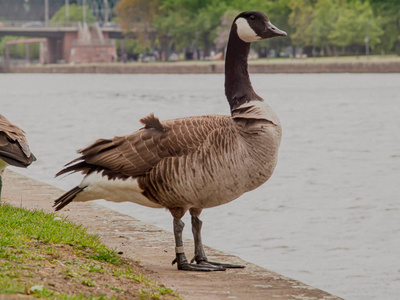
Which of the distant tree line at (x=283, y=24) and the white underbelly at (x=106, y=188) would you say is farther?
the distant tree line at (x=283, y=24)

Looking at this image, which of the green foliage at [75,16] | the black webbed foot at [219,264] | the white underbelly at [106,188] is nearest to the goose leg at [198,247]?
the black webbed foot at [219,264]

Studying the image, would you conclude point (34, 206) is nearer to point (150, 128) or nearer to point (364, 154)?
point (150, 128)

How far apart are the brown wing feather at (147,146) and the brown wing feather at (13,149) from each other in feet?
2.42

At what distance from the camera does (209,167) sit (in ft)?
21.5

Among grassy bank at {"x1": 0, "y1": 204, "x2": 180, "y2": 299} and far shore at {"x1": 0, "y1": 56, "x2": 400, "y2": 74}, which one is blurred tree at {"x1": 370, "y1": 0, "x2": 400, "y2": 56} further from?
grassy bank at {"x1": 0, "y1": 204, "x2": 180, "y2": 299}

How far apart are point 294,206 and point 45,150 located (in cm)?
1186

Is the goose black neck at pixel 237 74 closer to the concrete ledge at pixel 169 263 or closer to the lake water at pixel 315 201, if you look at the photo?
the concrete ledge at pixel 169 263

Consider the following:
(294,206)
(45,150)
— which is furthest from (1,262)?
(45,150)

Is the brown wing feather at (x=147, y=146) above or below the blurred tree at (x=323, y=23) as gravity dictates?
below

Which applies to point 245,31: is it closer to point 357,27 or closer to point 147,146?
point 147,146

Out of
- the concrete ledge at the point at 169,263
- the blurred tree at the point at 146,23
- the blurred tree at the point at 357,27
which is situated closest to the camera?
the concrete ledge at the point at 169,263

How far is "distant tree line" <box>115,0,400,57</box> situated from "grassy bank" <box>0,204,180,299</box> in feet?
265

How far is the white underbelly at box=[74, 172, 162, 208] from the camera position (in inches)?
268

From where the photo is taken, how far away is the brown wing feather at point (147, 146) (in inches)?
264
